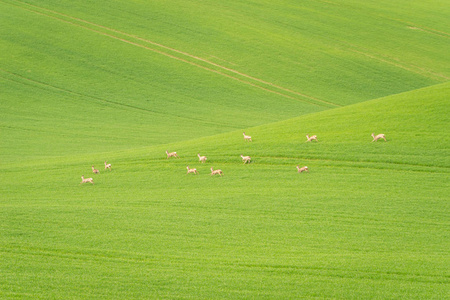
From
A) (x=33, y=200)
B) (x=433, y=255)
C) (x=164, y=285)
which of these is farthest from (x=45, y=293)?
(x=433, y=255)

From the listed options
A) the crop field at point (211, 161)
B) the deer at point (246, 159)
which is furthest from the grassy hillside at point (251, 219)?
the deer at point (246, 159)

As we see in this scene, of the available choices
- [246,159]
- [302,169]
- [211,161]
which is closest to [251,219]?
[302,169]

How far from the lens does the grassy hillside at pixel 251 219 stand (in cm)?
1394

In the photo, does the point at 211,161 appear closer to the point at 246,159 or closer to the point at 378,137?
the point at 246,159

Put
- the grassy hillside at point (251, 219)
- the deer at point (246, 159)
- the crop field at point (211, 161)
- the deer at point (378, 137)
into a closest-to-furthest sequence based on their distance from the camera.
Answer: the grassy hillside at point (251, 219) < the crop field at point (211, 161) < the deer at point (246, 159) < the deer at point (378, 137)

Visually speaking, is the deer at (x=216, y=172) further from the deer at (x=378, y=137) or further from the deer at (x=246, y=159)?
the deer at (x=378, y=137)

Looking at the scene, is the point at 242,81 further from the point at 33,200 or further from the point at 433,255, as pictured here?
the point at 433,255

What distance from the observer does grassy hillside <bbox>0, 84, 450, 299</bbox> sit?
549 inches

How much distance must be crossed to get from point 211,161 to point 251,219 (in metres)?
7.50

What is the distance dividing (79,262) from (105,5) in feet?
170

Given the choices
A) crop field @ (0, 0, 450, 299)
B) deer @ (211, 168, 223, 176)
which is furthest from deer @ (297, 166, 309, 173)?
deer @ (211, 168, 223, 176)

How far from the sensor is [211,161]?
25.2 m

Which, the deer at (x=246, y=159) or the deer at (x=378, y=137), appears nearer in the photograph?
the deer at (x=246, y=159)

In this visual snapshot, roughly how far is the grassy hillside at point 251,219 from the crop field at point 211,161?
3.0 inches
